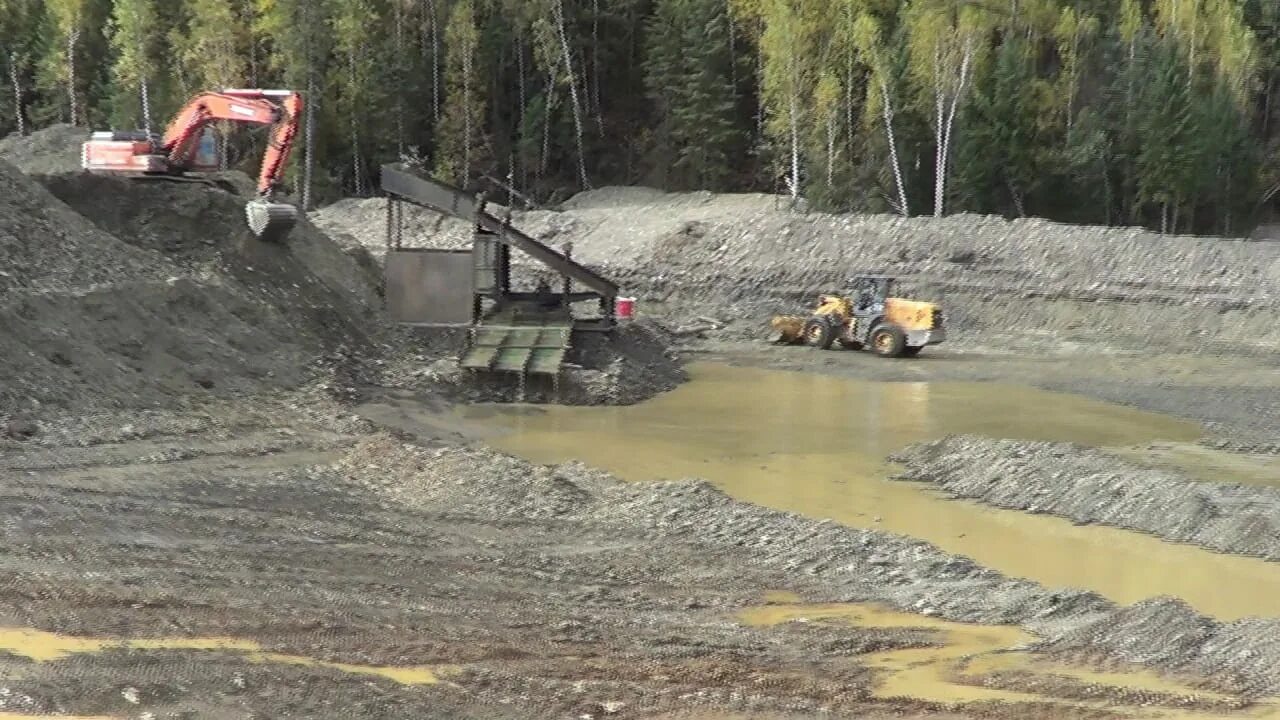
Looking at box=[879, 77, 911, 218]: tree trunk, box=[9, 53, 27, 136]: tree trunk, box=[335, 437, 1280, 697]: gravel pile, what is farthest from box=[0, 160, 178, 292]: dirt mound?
box=[9, 53, 27, 136]: tree trunk

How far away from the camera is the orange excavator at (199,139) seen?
18859 millimetres

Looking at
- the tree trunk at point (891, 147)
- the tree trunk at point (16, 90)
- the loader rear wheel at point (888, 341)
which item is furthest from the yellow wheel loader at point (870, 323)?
the tree trunk at point (16, 90)

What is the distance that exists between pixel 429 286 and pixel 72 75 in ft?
105

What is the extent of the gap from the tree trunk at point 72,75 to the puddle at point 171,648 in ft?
143

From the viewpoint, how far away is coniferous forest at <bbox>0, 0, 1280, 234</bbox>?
3553cm

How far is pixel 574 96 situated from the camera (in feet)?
146

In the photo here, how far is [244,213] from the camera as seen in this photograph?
19516 mm

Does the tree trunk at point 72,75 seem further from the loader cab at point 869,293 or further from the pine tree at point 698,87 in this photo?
the loader cab at point 869,293

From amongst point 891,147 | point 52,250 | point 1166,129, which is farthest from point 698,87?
point 52,250

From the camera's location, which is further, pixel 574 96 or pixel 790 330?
pixel 574 96

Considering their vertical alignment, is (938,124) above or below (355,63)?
below

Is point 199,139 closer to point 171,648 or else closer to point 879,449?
point 879,449

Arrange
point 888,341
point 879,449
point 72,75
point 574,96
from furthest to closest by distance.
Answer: point 72,75 < point 574,96 < point 888,341 < point 879,449

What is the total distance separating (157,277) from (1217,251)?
24031mm
